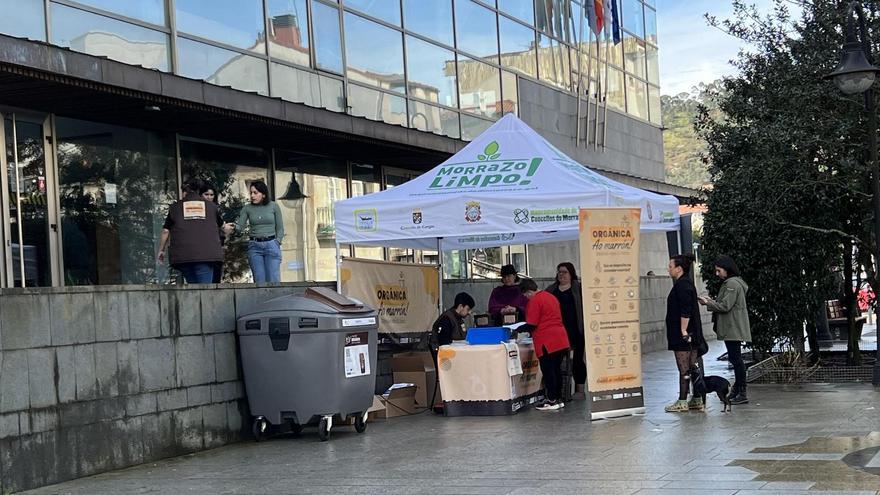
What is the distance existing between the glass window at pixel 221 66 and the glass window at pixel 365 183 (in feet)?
10.4

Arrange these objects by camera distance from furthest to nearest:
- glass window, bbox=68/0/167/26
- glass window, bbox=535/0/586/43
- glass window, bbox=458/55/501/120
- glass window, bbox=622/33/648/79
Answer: glass window, bbox=622/33/648/79
glass window, bbox=535/0/586/43
glass window, bbox=458/55/501/120
glass window, bbox=68/0/167/26

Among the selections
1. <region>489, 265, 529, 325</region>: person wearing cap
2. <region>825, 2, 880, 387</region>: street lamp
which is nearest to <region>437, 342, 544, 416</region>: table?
<region>489, 265, 529, 325</region>: person wearing cap

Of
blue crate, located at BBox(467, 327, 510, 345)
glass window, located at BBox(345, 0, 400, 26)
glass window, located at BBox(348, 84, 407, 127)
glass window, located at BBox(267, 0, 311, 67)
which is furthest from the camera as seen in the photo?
glass window, located at BBox(345, 0, 400, 26)

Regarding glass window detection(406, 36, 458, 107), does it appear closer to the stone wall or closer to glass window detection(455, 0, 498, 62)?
glass window detection(455, 0, 498, 62)

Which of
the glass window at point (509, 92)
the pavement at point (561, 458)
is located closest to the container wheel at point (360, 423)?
the pavement at point (561, 458)

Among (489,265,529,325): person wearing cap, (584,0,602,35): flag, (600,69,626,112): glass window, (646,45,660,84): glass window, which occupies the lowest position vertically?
(489,265,529,325): person wearing cap

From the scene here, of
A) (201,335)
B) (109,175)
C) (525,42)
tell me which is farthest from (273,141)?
(525,42)

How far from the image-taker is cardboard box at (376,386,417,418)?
13061 mm

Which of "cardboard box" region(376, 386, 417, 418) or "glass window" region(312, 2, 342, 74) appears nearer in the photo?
"cardboard box" region(376, 386, 417, 418)

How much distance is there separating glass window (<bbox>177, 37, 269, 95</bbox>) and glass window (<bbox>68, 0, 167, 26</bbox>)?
0.43 meters

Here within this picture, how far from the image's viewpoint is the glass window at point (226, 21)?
1534cm

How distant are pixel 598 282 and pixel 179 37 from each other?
266 inches

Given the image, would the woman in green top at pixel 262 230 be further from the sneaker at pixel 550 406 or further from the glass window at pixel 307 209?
the glass window at pixel 307 209

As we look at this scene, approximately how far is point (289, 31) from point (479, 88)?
6283 mm
